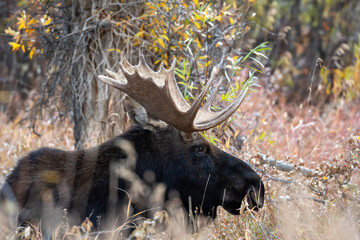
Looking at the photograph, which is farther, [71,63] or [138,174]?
[71,63]

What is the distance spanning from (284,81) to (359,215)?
7199mm

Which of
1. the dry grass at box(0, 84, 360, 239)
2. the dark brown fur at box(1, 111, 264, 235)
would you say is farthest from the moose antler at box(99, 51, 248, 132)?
the dry grass at box(0, 84, 360, 239)

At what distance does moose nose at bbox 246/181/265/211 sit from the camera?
3.88 metres

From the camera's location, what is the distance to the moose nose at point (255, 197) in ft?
12.7

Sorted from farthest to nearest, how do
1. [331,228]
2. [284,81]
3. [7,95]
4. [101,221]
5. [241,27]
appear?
1. [284,81]
2. [7,95]
3. [241,27]
4. [101,221]
5. [331,228]

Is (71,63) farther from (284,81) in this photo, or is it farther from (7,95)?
(284,81)

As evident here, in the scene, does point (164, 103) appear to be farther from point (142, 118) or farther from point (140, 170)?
point (140, 170)

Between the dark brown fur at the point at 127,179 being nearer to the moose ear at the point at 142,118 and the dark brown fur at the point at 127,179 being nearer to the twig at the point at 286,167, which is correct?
the moose ear at the point at 142,118

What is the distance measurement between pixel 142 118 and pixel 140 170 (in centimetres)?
39

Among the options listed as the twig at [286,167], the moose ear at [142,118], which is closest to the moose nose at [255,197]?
the twig at [286,167]

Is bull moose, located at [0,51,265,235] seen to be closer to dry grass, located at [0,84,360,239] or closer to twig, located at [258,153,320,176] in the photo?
dry grass, located at [0,84,360,239]

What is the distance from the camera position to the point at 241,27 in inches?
225

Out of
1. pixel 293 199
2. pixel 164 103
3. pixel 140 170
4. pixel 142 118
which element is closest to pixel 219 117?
pixel 164 103

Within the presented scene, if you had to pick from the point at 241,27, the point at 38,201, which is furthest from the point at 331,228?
the point at 241,27
